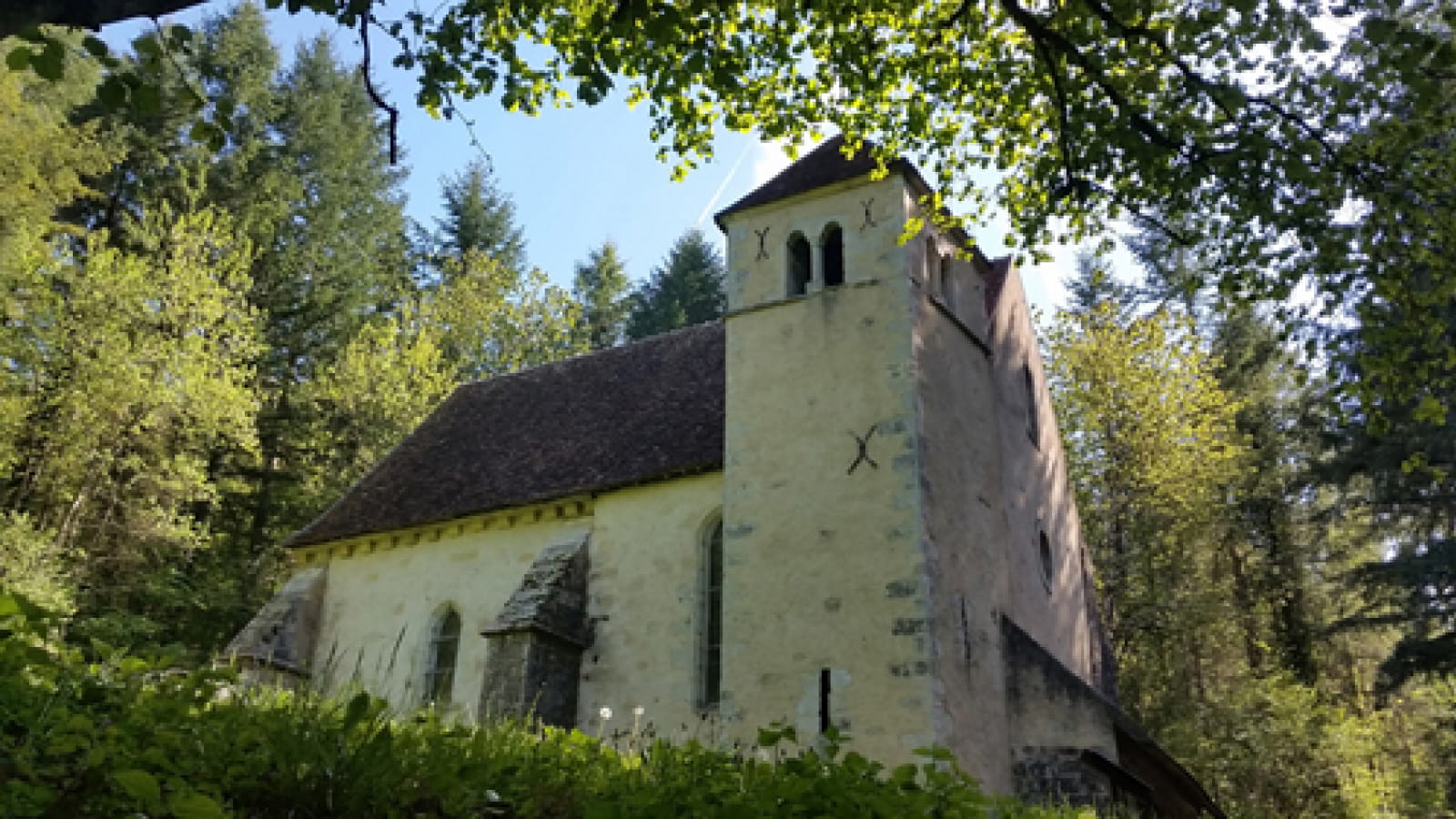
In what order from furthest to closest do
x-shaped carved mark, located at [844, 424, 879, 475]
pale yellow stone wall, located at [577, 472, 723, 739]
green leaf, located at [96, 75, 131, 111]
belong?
pale yellow stone wall, located at [577, 472, 723, 739] → x-shaped carved mark, located at [844, 424, 879, 475] → green leaf, located at [96, 75, 131, 111]

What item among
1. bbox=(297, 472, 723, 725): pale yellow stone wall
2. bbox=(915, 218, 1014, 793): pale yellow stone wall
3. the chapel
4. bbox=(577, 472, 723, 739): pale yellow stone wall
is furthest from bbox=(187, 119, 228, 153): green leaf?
bbox=(577, 472, 723, 739): pale yellow stone wall

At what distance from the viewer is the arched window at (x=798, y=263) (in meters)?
14.9

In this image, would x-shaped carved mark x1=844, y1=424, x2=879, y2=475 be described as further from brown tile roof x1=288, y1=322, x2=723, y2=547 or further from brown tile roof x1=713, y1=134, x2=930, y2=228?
brown tile roof x1=713, y1=134, x2=930, y2=228

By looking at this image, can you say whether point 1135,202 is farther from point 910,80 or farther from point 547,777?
point 547,777

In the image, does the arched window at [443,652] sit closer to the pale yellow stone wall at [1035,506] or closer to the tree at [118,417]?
the pale yellow stone wall at [1035,506]

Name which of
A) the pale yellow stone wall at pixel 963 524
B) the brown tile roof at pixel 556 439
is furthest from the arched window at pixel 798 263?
the brown tile roof at pixel 556 439

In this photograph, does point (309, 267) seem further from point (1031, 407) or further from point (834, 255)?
point (1031, 407)

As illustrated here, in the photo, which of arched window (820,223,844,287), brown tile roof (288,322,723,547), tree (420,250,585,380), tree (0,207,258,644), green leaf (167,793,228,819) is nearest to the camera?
green leaf (167,793,228,819)

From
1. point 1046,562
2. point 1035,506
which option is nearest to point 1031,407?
point 1035,506

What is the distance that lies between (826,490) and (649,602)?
3.15m

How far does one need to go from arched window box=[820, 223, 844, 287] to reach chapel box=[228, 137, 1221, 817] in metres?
0.03

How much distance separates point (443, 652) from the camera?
16344 mm

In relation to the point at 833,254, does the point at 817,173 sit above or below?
above

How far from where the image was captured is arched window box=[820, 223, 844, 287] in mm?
14727
